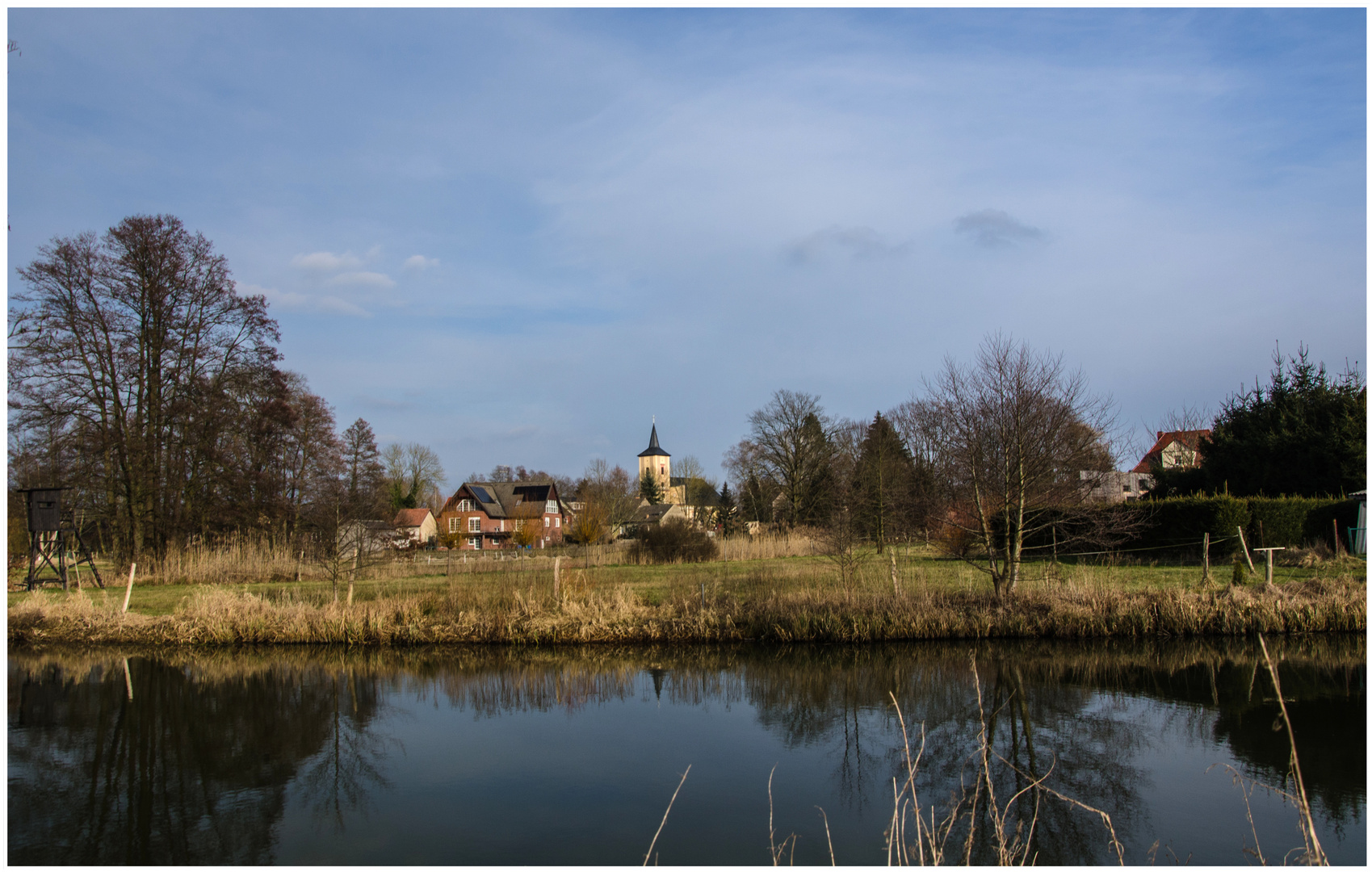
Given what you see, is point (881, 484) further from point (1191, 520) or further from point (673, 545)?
point (1191, 520)

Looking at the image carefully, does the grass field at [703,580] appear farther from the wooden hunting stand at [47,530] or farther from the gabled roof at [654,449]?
the gabled roof at [654,449]

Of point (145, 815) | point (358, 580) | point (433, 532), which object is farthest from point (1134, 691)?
point (433, 532)

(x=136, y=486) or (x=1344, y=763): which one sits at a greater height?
(x=136, y=486)

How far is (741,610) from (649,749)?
656 cm

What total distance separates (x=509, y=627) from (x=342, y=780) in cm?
741

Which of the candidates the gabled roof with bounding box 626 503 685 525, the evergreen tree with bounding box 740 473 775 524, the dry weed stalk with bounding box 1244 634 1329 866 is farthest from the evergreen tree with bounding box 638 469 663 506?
the dry weed stalk with bounding box 1244 634 1329 866

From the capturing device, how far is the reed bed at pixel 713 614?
1566cm

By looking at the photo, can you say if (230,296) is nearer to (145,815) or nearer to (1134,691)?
(145,815)

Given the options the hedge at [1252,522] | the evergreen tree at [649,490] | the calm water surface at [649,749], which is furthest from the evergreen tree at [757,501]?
the evergreen tree at [649,490]

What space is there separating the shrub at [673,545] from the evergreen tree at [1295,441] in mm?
15320

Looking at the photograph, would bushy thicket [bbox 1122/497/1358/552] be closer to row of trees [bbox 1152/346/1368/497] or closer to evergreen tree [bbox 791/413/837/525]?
row of trees [bbox 1152/346/1368/497]

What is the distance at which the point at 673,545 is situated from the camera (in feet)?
95.2

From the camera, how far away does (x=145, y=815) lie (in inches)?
→ 331

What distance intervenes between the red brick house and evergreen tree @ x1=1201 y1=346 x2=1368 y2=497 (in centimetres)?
4134
